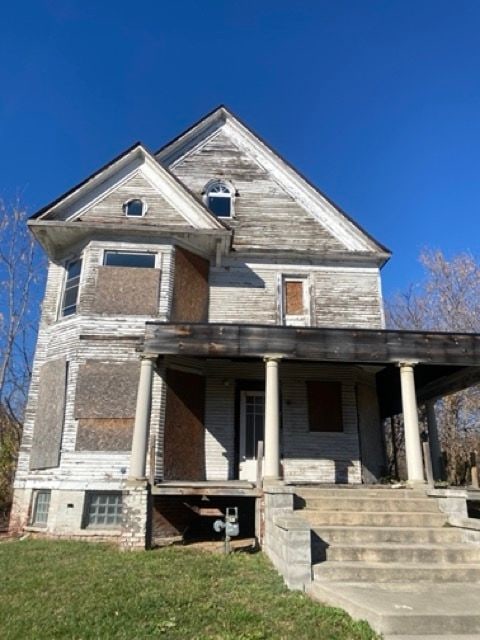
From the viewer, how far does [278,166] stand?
15.7 metres

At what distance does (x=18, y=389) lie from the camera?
83.3ft

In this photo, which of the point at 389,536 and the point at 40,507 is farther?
the point at 40,507

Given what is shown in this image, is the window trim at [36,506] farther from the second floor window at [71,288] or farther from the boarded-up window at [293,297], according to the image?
the boarded-up window at [293,297]

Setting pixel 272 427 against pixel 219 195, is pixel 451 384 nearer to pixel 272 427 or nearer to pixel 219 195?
pixel 272 427

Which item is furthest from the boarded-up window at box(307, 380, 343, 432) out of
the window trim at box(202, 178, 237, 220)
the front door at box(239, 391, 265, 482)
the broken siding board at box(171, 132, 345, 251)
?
the window trim at box(202, 178, 237, 220)

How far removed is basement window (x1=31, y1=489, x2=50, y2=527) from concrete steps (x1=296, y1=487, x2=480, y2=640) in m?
6.32

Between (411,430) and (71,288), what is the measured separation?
9113 millimetres

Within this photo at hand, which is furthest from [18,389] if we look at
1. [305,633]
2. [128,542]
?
[305,633]

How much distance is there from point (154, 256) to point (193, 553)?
24.1 ft

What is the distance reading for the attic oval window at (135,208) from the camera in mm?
13297

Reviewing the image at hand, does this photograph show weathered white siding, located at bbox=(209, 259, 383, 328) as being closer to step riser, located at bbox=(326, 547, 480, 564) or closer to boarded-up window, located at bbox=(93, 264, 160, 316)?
boarded-up window, located at bbox=(93, 264, 160, 316)

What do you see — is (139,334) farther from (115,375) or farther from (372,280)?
(372,280)

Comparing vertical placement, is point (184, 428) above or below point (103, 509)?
above

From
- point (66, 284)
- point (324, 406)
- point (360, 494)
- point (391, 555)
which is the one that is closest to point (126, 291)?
point (66, 284)
